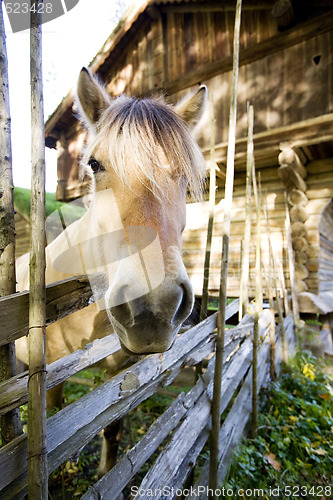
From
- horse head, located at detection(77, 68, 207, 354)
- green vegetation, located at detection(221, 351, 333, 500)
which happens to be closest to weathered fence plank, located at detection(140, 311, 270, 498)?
green vegetation, located at detection(221, 351, 333, 500)

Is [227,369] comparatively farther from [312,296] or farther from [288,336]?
[312,296]

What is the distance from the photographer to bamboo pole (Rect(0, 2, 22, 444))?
0.91m

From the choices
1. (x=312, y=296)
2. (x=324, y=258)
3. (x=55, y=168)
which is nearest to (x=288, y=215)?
(x=324, y=258)

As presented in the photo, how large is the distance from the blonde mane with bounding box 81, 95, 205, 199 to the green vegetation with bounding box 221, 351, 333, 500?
2.58 m

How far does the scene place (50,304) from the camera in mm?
982

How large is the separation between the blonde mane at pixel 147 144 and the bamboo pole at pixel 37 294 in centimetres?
56

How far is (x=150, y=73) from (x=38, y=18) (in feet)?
23.9

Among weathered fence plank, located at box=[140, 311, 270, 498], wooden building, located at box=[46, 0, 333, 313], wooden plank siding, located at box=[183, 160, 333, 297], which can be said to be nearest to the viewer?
weathered fence plank, located at box=[140, 311, 270, 498]

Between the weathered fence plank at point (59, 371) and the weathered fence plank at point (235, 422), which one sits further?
the weathered fence plank at point (235, 422)

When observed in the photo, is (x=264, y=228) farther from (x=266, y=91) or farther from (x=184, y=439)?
(x=184, y=439)

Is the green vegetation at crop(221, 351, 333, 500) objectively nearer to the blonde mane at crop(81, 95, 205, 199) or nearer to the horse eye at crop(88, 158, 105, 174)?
the blonde mane at crop(81, 95, 205, 199)

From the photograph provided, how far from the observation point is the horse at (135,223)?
3.46 ft

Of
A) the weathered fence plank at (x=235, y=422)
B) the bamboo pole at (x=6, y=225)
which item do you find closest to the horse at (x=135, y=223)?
the bamboo pole at (x=6, y=225)

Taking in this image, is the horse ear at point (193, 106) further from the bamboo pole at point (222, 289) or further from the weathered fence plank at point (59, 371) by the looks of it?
the weathered fence plank at point (59, 371)
